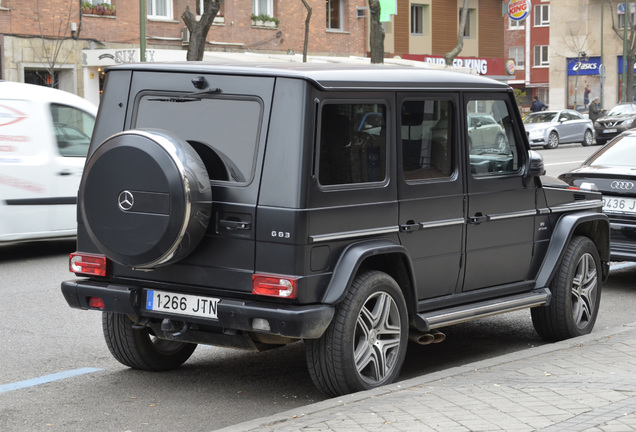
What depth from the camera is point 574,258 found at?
778 cm

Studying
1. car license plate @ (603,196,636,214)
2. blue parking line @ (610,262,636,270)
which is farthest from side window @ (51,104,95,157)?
blue parking line @ (610,262,636,270)

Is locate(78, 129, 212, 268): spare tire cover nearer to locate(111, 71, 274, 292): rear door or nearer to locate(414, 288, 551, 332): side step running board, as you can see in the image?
locate(111, 71, 274, 292): rear door

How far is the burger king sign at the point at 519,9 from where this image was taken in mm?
52719

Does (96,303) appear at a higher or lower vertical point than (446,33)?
lower

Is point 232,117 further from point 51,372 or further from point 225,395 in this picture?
point 51,372

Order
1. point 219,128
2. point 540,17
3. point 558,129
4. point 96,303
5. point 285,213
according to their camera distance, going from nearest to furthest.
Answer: point 285,213, point 219,128, point 96,303, point 558,129, point 540,17

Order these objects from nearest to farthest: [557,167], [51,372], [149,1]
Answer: [51,372]
[557,167]
[149,1]

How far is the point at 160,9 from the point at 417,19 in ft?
74.5

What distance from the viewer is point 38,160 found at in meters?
12.2

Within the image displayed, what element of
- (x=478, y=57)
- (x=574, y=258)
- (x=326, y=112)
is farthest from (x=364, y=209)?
(x=478, y=57)

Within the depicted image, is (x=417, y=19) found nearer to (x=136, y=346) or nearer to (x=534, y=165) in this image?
(x=534, y=165)

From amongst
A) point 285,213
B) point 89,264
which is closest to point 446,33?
point 89,264

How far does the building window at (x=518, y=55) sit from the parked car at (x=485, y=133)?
83.0m

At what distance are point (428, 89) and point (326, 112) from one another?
3.17 feet
